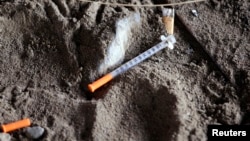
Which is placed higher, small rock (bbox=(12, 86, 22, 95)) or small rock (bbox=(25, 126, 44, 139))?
small rock (bbox=(12, 86, 22, 95))

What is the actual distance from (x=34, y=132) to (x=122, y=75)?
0.39 meters

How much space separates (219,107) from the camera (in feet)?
4.44

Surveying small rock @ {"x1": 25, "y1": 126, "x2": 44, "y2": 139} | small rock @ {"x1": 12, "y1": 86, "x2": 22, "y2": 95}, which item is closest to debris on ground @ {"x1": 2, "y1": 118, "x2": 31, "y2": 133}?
small rock @ {"x1": 25, "y1": 126, "x2": 44, "y2": 139}

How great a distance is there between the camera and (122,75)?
1447mm

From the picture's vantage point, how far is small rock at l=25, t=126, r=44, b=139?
1.28 m

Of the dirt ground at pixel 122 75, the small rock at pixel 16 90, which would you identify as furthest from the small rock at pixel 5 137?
the small rock at pixel 16 90

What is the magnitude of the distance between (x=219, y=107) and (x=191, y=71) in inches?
7.5

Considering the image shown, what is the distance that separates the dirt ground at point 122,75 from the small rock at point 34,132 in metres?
0.02

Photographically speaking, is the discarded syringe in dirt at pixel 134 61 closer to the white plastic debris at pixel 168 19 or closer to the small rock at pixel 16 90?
the white plastic debris at pixel 168 19

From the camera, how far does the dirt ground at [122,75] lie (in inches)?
52.0

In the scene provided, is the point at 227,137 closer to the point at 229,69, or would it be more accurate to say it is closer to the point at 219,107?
the point at 219,107

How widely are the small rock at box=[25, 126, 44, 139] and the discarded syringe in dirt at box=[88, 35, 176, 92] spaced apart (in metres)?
0.24

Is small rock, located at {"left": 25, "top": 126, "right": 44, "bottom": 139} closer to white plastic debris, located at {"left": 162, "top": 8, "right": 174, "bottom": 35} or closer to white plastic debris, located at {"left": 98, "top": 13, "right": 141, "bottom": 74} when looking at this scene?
white plastic debris, located at {"left": 98, "top": 13, "right": 141, "bottom": 74}

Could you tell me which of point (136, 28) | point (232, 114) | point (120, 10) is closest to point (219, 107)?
point (232, 114)
